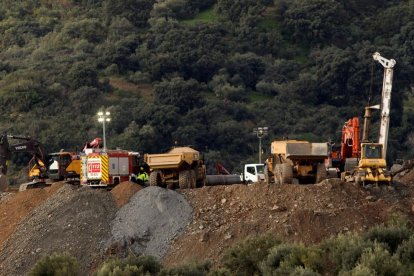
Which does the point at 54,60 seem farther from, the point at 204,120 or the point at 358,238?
the point at 358,238

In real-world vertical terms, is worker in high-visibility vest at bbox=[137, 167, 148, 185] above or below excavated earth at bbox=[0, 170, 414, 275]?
below

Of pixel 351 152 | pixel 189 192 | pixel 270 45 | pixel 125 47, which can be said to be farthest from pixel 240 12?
pixel 189 192

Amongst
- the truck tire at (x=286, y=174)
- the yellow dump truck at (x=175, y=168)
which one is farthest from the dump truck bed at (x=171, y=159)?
the truck tire at (x=286, y=174)

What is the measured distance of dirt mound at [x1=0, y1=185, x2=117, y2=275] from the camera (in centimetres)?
3928

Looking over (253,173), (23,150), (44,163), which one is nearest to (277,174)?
(253,173)

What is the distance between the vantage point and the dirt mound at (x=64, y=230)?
1547 inches

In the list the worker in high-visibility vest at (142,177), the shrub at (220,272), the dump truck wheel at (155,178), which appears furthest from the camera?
the worker in high-visibility vest at (142,177)

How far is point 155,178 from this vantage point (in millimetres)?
45906

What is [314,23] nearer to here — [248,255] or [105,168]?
[105,168]

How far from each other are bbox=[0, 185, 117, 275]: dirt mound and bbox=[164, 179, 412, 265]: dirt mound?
9.58ft

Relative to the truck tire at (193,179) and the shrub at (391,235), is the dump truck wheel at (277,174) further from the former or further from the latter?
the shrub at (391,235)

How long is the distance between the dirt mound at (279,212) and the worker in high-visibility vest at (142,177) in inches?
284

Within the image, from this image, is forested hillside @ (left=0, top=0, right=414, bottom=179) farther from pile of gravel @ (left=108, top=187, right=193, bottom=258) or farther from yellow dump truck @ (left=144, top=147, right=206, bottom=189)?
pile of gravel @ (left=108, top=187, right=193, bottom=258)

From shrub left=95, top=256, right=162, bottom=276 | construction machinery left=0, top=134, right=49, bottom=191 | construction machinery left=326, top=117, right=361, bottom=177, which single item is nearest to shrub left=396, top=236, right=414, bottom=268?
shrub left=95, top=256, right=162, bottom=276
